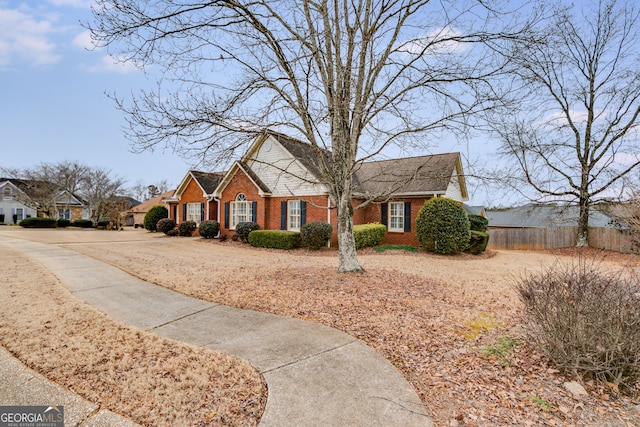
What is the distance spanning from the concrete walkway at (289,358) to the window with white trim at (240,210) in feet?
40.0

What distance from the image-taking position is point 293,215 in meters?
17.2

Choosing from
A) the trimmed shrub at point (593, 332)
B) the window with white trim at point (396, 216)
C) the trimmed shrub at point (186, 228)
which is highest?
the window with white trim at point (396, 216)

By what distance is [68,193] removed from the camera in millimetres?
36062

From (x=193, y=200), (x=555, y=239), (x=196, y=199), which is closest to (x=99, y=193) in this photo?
(x=193, y=200)

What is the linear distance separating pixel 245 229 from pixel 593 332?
15.6m

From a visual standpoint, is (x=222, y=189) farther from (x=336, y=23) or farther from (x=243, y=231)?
(x=336, y=23)

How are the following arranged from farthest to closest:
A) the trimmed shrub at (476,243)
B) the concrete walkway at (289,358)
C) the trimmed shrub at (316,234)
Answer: the trimmed shrub at (476,243)
the trimmed shrub at (316,234)
the concrete walkway at (289,358)

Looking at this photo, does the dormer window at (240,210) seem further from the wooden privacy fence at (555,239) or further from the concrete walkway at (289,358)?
the wooden privacy fence at (555,239)

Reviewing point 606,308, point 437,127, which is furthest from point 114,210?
point 606,308

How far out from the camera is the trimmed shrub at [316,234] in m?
14.3

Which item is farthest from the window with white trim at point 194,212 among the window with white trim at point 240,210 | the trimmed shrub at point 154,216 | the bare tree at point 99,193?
the bare tree at point 99,193

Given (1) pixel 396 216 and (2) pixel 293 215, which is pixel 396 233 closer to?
(1) pixel 396 216

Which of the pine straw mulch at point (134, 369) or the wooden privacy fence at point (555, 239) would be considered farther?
the wooden privacy fence at point (555, 239)

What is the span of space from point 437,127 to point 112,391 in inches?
300
